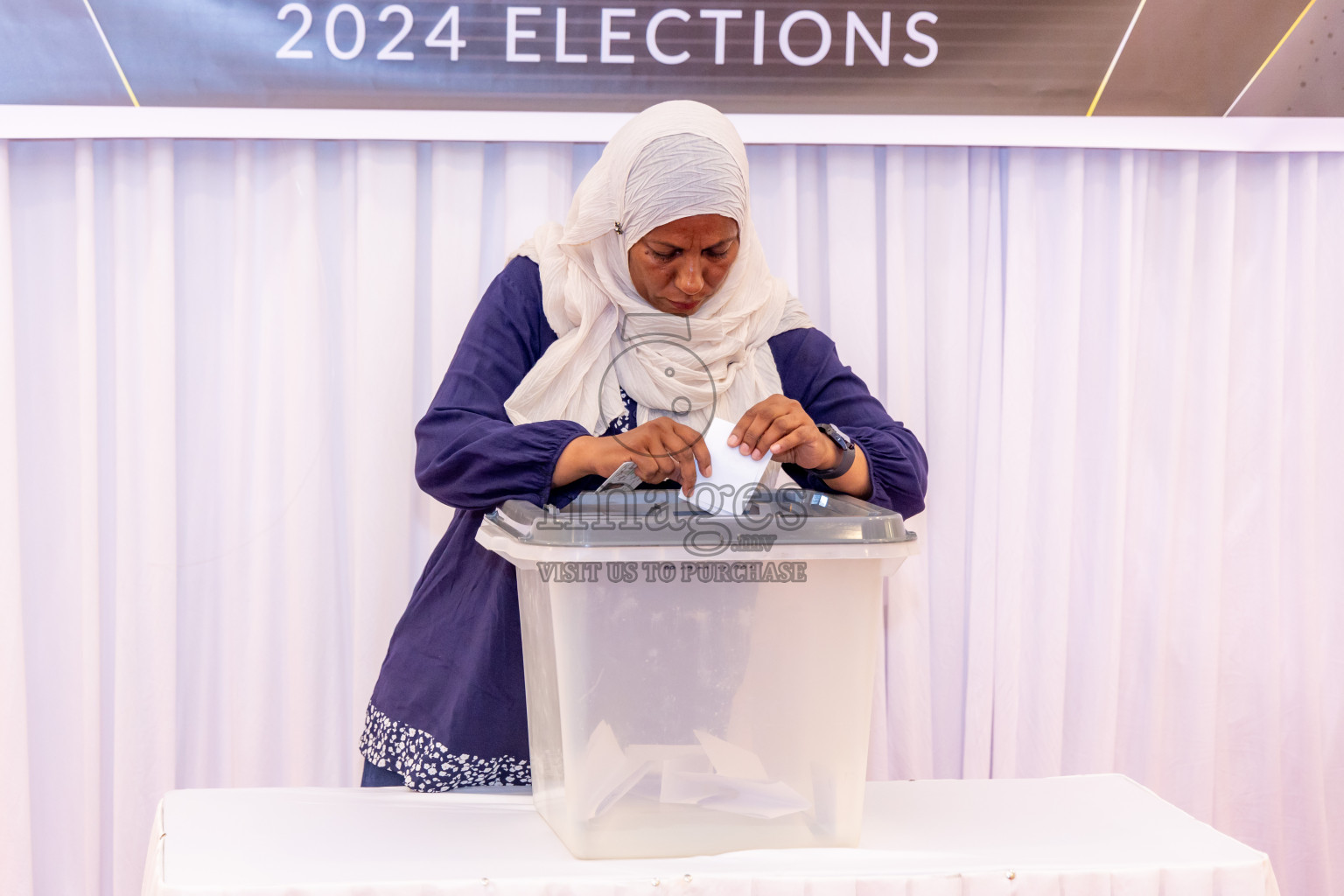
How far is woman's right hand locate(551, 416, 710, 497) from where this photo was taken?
1.00 m

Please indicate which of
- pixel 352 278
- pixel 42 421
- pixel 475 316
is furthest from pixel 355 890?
pixel 42 421

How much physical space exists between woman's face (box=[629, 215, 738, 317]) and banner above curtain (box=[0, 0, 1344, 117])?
65cm

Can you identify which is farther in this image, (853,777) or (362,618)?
(362,618)

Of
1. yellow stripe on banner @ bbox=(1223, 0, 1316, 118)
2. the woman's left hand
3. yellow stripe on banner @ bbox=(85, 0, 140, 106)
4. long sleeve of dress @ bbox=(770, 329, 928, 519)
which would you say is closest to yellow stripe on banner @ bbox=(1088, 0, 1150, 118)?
yellow stripe on banner @ bbox=(1223, 0, 1316, 118)

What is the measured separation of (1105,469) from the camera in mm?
1942

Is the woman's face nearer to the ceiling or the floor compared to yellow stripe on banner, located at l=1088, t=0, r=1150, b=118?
nearer to the floor

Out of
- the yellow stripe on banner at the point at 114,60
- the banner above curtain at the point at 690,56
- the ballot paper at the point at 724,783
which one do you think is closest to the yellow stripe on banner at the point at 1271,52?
the banner above curtain at the point at 690,56

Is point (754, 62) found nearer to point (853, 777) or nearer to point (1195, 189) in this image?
point (1195, 189)

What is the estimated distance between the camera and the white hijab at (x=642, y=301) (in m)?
1.16

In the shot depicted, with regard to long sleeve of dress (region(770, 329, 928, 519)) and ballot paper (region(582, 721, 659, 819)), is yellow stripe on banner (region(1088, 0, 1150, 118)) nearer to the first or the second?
long sleeve of dress (region(770, 329, 928, 519))

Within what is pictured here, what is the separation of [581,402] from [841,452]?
0.96ft

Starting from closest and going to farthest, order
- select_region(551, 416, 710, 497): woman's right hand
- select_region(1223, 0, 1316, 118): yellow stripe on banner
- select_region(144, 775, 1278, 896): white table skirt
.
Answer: select_region(144, 775, 1278, 896): white table skirt → select_region(551, 416, 710, 497): woman's right hand → select_region(1223, 0, 1316, 118): yellow stripe on banner

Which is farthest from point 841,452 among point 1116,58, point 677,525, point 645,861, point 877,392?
point 1116,58

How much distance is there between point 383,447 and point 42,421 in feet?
1.88
